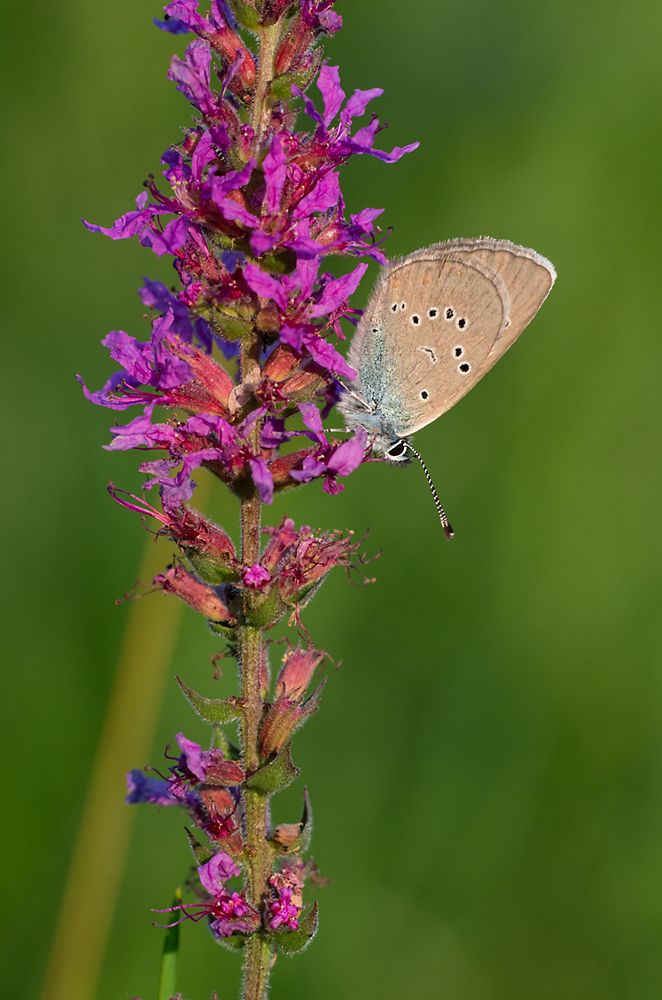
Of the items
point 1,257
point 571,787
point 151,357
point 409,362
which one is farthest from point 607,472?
point 1,257

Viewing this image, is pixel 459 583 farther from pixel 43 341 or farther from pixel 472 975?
pixel 43 341

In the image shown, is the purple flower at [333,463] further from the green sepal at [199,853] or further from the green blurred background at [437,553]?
the green blurred background at [437,553]

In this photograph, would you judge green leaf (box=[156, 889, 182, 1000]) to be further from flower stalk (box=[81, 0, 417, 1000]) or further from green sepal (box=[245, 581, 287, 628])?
green sepal (box=[245, 581, 287, 628])

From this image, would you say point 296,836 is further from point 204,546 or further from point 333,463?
point 333,463

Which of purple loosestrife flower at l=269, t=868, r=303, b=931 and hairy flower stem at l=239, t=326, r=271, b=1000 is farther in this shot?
hairy flower stem at l=239, t=326, r=271, b=1000

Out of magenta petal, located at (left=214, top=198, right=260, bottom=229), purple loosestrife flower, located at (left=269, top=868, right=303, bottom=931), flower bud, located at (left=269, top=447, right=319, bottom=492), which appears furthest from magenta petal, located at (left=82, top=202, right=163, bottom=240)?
purple loosestrife flower, located at (left=269, top=868, right=303, bottom=931)

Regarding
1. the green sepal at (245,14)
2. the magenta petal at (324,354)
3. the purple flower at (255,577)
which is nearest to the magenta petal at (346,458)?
the magenta petal at (324,354)
